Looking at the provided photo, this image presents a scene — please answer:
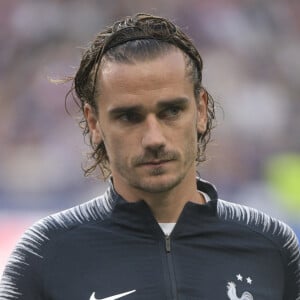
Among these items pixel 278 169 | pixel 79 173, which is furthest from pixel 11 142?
pixel 278 169

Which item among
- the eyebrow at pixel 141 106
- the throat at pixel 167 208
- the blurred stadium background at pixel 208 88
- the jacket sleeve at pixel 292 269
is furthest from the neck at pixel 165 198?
the blurred stadium background at pixel 208 88

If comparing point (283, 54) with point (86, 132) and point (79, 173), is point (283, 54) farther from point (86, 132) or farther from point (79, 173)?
point (86, 132)

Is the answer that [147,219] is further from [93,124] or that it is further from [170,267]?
[93,124]

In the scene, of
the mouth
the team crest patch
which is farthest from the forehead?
the team crest patch

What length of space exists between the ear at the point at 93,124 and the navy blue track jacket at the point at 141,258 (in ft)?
0.59

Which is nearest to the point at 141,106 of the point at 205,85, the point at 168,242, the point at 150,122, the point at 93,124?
the point at 150,122

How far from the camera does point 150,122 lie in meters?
2.80

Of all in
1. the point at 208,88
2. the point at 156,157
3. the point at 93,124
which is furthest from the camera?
the point at 208,88

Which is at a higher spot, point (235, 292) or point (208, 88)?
point (208, 88)

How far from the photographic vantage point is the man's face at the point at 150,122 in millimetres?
2785

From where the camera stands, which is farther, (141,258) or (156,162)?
(141,258)

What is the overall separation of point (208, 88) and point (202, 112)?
22.0 ft

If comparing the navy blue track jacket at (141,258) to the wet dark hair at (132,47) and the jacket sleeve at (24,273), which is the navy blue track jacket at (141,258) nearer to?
the jacket sleeve at (24,273)

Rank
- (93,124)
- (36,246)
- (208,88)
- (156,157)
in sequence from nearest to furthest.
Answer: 1. (156,157)
2. (36,246)
3. (93,124)
4. (208,88)
